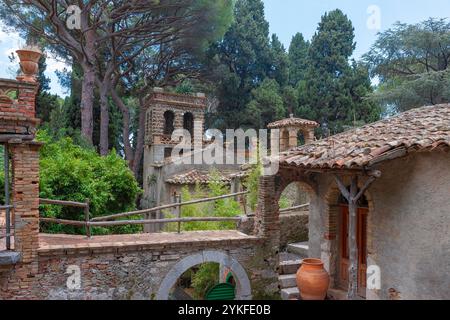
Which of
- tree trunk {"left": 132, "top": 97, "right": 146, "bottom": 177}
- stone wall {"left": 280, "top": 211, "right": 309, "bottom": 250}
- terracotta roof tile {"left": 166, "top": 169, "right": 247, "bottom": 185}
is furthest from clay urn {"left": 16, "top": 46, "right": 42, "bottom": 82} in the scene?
tree trunk {"left": 132, "top": 97, "right": 146, "bottom": 177}

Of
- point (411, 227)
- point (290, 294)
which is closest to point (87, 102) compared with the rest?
point (290, 294)

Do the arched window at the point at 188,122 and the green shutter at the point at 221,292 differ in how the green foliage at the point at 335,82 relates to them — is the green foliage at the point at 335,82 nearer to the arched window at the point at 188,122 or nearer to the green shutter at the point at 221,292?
the arched window at the point at 188,122

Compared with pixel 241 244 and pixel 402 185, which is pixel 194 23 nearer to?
pixel 241 244

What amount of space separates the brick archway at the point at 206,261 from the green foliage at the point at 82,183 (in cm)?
404

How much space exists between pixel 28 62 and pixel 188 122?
17.7 metres

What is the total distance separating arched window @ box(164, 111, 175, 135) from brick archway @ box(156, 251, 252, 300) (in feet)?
55.2

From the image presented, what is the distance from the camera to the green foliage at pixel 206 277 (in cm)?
1068

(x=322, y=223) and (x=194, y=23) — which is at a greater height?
(x=194, y=23)

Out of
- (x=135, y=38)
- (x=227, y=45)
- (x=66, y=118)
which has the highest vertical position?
(x=227, y=45)

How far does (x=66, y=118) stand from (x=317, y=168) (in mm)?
18465

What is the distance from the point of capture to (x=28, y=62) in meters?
6.80

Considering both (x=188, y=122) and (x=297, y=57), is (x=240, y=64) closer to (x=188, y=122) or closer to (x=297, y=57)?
(x=188, y=122)

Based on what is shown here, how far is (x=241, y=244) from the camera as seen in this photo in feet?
28.4
